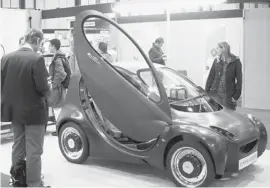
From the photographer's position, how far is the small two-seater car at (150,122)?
4.20 m

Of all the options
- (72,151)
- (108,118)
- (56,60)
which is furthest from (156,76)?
(56,60)

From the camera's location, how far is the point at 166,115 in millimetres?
4438

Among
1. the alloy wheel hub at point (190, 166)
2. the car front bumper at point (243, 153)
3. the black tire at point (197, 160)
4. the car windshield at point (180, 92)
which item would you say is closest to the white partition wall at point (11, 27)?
the car windshield at point (180, 92)

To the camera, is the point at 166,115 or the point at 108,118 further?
the point at 108,118

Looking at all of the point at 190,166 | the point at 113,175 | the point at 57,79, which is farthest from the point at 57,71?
the point at 190,166

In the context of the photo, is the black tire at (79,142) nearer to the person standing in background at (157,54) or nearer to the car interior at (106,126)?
the car interior at (106,126)

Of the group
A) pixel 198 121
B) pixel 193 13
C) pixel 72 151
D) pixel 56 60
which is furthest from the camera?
pixel 193 13

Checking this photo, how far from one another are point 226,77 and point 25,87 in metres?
3.05

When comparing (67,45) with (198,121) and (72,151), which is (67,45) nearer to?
(72,151)

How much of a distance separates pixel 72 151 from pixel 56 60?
177cm

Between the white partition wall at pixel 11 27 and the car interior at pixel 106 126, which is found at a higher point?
the white partition wall at pixel 11 27

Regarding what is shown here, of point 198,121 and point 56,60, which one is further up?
point 56,60

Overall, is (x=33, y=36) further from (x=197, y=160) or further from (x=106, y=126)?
(x=197, y=160)

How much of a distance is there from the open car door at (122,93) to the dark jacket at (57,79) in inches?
63.6
